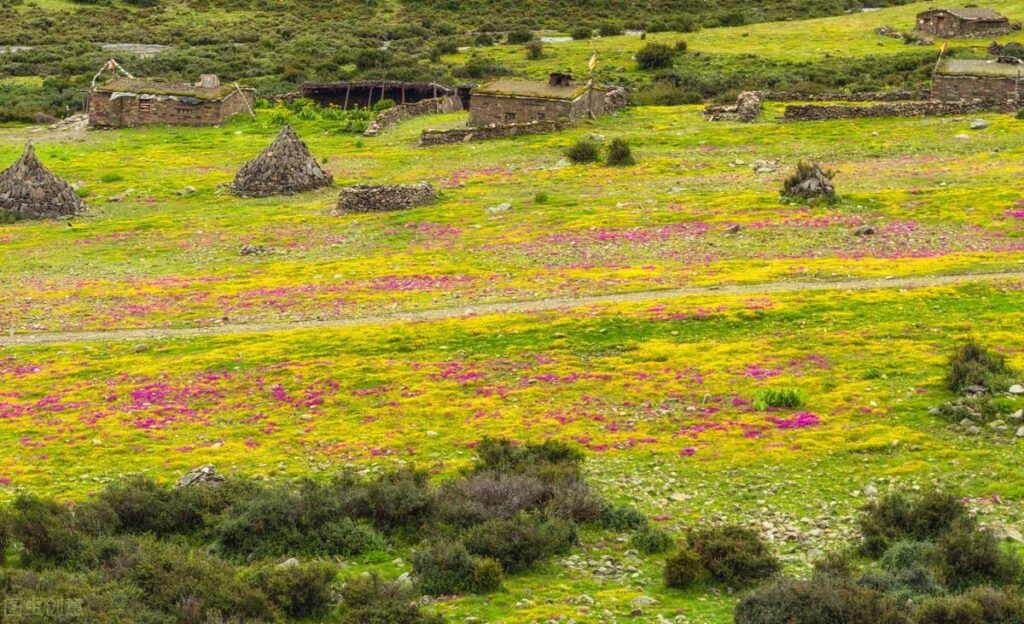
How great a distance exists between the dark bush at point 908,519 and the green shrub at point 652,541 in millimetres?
3101

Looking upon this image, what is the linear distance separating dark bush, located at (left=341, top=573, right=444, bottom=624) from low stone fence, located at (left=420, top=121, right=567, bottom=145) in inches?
1907

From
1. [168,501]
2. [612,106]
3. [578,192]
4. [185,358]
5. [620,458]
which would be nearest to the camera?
[168,501]

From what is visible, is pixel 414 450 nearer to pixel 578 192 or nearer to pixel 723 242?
pixel 723 242

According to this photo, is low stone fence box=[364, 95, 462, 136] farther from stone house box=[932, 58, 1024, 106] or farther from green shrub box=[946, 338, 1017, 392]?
green shrub box=[946, 338, 1017, 392]

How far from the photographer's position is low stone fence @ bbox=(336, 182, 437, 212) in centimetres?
5078

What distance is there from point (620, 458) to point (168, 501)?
8588 mm

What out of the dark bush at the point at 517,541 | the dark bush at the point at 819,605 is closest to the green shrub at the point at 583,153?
the dark bush at the point at 517,541

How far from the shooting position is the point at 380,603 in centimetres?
1623

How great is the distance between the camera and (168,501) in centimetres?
2044

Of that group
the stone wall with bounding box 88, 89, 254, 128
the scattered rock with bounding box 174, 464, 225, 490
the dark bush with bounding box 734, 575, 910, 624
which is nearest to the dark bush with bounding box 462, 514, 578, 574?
the dark bush with bounding box 734, 575, 910, 624

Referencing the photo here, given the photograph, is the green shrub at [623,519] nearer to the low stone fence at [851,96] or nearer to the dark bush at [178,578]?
the dark bush at [178,578]

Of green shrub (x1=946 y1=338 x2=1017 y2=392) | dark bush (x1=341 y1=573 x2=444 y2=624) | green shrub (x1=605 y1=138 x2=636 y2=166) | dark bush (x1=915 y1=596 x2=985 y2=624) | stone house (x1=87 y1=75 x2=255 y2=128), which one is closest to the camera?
dark bush (x1=915 y1=596 x2=985 y2=624)

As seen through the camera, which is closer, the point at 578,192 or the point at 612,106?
the point at 578,192

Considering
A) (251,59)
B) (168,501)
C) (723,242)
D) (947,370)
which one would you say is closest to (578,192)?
(723,242)
